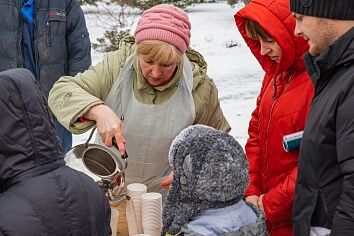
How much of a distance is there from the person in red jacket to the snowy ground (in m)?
3.17

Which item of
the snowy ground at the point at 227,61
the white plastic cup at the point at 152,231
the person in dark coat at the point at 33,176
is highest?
the person in dark coat at the point at 33,176

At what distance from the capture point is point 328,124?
1.54 m

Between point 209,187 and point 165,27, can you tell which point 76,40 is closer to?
point 165,27

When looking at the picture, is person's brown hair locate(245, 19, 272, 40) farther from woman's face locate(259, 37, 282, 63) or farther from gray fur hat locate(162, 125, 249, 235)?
gray fur hat locate(162, 125, 249, 235)

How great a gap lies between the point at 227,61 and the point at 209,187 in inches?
329

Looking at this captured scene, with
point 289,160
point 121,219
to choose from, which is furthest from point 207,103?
point 121,219

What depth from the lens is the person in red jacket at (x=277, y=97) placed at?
1960 millimetres

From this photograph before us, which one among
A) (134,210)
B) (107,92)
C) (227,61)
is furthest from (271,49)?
(227,61)

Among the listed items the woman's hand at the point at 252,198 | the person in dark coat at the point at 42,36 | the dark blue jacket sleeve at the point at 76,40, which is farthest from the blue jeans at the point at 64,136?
the woman's hand at the point at 252,198

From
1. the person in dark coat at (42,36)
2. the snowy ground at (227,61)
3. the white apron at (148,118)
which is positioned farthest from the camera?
the snowy ground at (227,61)

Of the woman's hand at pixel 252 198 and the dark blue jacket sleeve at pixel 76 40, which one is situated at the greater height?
the dark blue jacket sleeve at pixel 76 40

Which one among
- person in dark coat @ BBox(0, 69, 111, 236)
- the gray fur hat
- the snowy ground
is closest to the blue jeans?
the snowy ground

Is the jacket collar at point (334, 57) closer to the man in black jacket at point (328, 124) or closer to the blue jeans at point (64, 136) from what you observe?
the man in black jacket at point (328, 124)

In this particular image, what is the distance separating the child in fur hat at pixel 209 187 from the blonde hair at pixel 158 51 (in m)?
0.48
